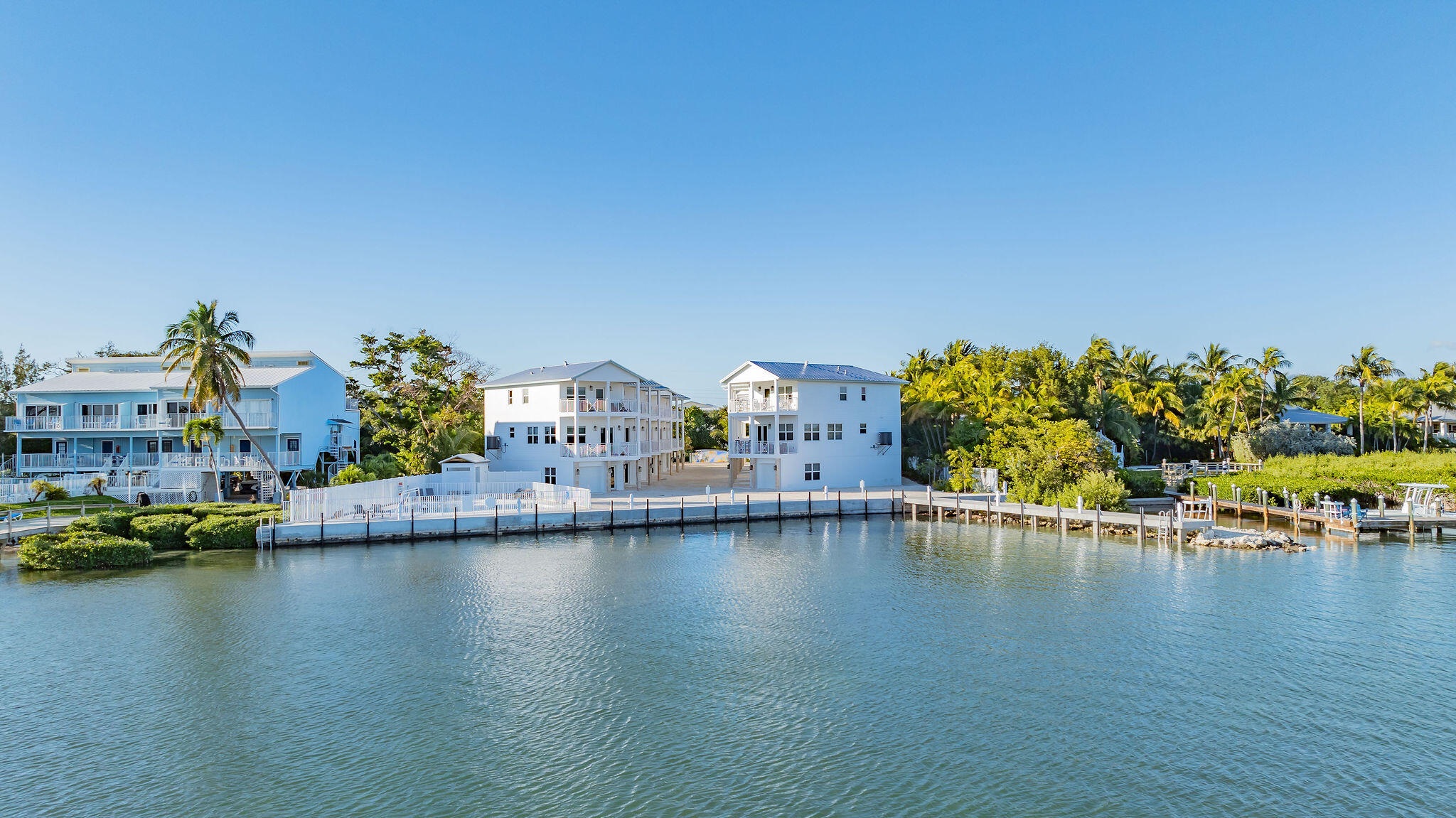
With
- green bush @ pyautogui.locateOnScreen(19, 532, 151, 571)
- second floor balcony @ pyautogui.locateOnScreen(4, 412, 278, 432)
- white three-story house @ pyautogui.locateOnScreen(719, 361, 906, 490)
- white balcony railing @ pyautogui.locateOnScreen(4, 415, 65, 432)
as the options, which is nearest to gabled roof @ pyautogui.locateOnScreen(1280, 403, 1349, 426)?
white three-story house @ pyautogui.locateOnScreen(719, 361, 906, 490)

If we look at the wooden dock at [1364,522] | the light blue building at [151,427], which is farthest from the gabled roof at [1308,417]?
the light blue building at [151,427]

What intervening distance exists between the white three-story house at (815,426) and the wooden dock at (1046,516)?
642 centimetres

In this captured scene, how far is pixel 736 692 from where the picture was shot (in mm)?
16375

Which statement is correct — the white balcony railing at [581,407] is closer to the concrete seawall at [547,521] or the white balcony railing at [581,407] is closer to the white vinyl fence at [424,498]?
the white vinyl fence at [424,498]

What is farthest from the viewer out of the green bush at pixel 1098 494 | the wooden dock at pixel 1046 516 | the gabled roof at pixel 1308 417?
the gabled roof at pixel 1308 417

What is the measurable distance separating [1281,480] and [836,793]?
38.0 metres

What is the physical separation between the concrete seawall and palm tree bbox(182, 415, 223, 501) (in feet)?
28.8

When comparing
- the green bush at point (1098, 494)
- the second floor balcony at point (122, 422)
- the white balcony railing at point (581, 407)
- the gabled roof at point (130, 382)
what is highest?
the gabled roof at point (130, 382)

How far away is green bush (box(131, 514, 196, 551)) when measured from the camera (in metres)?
32.3

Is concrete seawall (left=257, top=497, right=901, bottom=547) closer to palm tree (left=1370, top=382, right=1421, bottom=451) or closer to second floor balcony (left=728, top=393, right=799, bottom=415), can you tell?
second floor balcony (left=728, top=393, right=799, bottom=415)

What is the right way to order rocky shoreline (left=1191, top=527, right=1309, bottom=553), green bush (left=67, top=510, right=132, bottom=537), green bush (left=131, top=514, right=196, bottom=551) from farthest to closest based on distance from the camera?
Result: green bush (left=131, top=514, right=196, bottom=551)
rocky shoreline (left=1191, top=527, right=1309, bottom=553)
green bush (left=67, top=510, right=132, bottom=537)

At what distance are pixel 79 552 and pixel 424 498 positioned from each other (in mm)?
13205

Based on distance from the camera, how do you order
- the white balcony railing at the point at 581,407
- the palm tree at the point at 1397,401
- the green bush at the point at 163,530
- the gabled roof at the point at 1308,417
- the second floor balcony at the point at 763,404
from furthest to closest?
the gabled roof at the point at 1308,417, the palm tree at the point at 1397,401, the second floor balcony at the point at 763,404, the white balcony railing at the point at 581,407, the green bush at the point at 163,530

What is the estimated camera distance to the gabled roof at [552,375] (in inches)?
1836
